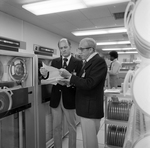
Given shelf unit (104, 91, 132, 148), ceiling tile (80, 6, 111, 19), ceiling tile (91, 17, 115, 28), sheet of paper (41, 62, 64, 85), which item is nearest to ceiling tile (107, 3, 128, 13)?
ceiling tile (80, 6, 111, 19)

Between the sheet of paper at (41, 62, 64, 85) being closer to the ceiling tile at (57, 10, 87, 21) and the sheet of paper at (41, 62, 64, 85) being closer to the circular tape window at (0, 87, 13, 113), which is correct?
the circular tape window at (0, 87, 13, 113)

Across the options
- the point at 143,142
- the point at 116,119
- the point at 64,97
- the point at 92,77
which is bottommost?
the point at 116,119

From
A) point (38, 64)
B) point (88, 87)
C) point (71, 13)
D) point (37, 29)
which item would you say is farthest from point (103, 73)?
point (37, 29)

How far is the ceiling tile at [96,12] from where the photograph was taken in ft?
13.0

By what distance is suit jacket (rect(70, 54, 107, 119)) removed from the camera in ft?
5.32

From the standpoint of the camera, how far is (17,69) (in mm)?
1950

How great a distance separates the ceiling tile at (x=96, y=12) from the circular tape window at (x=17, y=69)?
8.93 ft

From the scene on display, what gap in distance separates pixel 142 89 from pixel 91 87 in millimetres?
1069

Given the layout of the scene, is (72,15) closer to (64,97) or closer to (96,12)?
(96,12)

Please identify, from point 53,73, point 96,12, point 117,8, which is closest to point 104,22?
point 96,12

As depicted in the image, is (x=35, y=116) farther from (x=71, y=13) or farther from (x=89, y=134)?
(x=71, y=13)

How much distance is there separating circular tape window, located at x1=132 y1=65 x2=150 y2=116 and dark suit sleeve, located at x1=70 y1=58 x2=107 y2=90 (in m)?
1.05

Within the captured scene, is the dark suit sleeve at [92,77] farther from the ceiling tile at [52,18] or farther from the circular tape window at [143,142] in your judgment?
the ceiling tile at [52,18]

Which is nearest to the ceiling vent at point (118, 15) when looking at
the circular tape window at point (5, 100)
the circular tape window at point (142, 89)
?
the circular tape window at point (5, 100)
